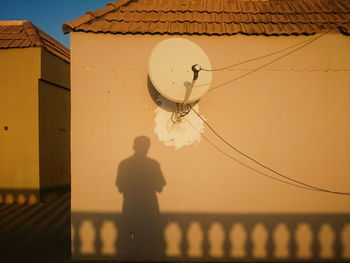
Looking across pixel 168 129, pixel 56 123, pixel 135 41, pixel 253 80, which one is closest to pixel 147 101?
pixel 168 129

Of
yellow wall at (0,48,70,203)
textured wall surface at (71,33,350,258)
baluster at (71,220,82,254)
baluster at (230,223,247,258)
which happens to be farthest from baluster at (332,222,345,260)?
yellow wall at (0,48,70,203)

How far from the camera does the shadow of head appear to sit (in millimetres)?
3250

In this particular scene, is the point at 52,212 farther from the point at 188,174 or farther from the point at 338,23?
the point at 338,23

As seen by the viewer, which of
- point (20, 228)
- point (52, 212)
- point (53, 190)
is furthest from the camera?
point (53, 190)

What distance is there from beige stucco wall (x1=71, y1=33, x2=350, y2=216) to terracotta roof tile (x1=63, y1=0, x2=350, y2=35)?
120 millimetres

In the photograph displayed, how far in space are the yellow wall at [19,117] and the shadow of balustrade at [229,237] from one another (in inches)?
145

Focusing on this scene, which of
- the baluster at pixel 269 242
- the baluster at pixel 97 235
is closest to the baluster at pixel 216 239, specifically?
the baluster at pixel 269 242

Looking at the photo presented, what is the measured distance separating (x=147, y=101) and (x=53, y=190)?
200 inches

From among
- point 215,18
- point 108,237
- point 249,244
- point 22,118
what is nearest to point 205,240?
point 249,244

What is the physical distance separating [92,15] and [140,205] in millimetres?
2762

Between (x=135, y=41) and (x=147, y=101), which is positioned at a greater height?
(x=135, y=41)

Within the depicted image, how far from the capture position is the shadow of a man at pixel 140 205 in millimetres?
3221

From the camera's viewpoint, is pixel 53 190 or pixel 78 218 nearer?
Answer: pixel 78 218

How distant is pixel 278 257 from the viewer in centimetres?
324
